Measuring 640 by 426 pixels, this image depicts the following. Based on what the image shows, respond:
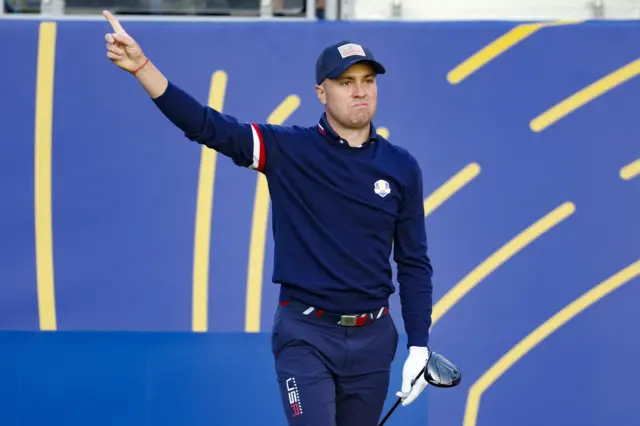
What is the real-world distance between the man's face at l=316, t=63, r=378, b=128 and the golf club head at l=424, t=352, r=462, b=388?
0.79 metres

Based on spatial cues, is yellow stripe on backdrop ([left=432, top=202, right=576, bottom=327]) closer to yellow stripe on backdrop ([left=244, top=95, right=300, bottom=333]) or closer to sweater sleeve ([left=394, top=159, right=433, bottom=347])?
yellow stripe on backdrop ([left=244, top=95, right=300, bottom=333])

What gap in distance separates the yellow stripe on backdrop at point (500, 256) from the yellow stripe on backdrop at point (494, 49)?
0.73m

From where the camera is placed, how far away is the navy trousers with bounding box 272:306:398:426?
3203 mm

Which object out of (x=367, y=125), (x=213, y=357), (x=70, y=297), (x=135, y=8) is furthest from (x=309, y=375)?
(x=135, y=8)

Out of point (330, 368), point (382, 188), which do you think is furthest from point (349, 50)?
point (330, 368)

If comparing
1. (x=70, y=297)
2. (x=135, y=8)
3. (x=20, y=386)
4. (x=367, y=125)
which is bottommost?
(x=20, y=386)

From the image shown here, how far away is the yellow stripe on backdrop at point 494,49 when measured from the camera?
15.8 feet

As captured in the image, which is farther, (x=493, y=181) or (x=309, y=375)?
(x=493, y=181)

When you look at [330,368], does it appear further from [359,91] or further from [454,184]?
[454,184]

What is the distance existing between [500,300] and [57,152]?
2.10 meters

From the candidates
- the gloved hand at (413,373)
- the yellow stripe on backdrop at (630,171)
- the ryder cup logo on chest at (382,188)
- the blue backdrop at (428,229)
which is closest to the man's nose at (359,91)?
the ryder cup logo on chest at (382,188)

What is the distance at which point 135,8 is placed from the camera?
486cm

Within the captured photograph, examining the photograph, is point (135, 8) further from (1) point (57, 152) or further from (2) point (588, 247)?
(2) point (588, 247)

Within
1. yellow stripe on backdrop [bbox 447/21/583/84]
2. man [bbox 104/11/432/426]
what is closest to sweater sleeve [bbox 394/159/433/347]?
man [bbox 104/11/432/426]
